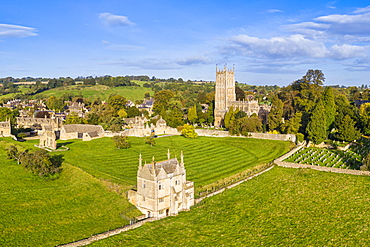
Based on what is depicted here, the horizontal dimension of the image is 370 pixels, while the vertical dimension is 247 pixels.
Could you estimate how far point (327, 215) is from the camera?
1213 inches

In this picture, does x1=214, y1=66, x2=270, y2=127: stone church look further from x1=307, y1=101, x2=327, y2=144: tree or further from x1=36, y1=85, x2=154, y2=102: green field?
x1=36, y1=85, x2=154, y2=102: green field

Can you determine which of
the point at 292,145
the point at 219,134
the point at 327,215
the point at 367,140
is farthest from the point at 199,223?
the point at 367,140

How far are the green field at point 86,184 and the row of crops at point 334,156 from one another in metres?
3.84

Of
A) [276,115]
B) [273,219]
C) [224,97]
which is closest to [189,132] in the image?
[276,115]

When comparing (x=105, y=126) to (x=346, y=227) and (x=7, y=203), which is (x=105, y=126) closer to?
(x=7, y=203)

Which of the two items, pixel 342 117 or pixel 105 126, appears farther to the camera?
pixel 105 126

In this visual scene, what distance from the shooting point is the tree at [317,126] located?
5956 cm

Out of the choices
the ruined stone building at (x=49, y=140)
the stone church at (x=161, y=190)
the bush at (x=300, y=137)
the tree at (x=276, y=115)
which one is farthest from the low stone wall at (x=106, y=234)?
the tree at (x=276, y=115)

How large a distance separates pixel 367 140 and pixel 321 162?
2018 centimetres

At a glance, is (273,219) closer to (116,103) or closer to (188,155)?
(188,155)

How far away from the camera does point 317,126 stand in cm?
5969

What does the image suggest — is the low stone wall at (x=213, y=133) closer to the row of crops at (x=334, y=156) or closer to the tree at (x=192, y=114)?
the tree at (x=192, y=114)

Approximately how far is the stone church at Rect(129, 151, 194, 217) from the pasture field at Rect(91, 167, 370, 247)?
111cm

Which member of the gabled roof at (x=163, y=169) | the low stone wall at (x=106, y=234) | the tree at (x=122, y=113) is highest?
the tree at (x=122, y=113)
